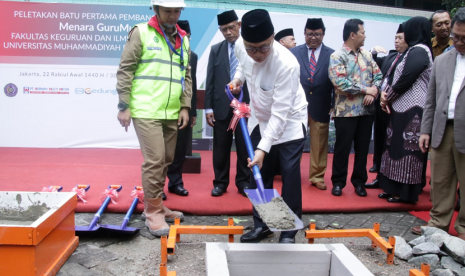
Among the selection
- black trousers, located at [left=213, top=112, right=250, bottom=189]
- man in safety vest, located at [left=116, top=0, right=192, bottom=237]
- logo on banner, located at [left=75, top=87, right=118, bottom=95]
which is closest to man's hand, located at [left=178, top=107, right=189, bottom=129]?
man in safety vest, located at [left=116, top=0, right=192, bottom=237]

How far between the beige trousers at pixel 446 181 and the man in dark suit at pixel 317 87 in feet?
4.56

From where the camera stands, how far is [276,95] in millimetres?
2861

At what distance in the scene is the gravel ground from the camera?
2.77 m

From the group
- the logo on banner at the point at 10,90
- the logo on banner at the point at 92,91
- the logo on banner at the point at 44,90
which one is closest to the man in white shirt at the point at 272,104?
the logo on banner at the point at 92,91

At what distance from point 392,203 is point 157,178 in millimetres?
2457

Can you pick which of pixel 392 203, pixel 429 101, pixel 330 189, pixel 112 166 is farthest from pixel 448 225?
pixel 112 166

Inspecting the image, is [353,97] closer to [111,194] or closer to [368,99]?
[368,99]

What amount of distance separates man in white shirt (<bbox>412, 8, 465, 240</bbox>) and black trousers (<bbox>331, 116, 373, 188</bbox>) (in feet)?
2.98

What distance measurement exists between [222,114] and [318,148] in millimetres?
1240

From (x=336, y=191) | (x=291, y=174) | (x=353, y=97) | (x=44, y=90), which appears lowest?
(x=336, y=191)

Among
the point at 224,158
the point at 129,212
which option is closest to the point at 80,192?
the point at 129,212

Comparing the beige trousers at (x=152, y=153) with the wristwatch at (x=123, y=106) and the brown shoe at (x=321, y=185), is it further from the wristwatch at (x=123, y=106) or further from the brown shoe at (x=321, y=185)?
the brown shoe at (x=321, y=185)

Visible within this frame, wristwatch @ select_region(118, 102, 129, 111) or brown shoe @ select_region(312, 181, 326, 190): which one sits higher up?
wristwatch @ select_region(118, 102, 129, 111)

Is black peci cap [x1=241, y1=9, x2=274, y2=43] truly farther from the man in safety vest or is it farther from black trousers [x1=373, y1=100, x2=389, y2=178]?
black trousers [x1=373, y1=100, x2=389, y2=178]
